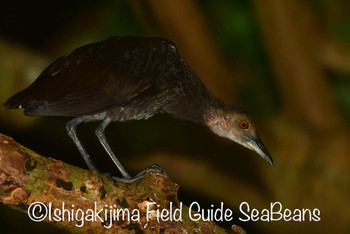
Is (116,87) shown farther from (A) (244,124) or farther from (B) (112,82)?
(A) (244,124)

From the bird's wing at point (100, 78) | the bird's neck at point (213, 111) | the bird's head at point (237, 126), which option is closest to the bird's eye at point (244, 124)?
the bird's head at point (237, 126)

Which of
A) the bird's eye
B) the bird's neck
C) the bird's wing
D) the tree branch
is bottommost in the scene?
the tree branch

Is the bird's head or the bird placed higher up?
→ the bird's head

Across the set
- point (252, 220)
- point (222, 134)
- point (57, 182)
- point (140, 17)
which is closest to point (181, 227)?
point (57, 182)

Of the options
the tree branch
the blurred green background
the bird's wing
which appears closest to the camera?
the tree branch

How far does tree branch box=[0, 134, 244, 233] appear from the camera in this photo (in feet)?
11.5

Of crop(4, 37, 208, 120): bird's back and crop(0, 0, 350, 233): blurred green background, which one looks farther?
crop(0, 0, 350, 233): blurred green background

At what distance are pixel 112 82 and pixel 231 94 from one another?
8.15 ft

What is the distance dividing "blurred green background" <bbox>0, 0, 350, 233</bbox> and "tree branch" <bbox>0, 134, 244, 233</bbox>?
7.39 ft

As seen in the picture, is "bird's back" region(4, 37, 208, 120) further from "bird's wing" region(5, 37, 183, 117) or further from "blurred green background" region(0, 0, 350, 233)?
"blurred green background" region(0, 0, 350, 233)

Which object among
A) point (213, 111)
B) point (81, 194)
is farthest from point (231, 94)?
point (81, 194)

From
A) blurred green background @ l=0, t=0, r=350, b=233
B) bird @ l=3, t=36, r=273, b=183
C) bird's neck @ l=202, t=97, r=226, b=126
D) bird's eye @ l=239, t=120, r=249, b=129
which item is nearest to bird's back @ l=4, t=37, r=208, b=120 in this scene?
bird @ l=3, t=36, r=273, b=183

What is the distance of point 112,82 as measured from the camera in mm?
4094

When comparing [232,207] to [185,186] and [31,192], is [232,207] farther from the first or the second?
[31,192]
